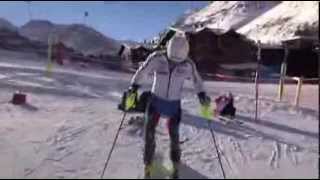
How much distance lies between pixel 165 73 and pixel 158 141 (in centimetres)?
99

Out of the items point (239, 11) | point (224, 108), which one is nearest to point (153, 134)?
point (224, 108)

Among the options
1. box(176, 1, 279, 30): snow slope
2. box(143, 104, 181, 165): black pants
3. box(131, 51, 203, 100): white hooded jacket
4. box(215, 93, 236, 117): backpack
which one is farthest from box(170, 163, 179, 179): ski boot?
box(176, 1, 279, 30): snow slope

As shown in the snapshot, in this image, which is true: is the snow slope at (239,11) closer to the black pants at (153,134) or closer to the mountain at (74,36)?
the mountain at (74,36)

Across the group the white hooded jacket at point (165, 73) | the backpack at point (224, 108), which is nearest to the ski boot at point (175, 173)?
the white hooded jacket at point (165, 73)

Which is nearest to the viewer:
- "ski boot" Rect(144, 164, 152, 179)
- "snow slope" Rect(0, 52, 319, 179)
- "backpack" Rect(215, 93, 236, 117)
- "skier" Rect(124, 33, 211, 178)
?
"snow slope" Rect(0, 52, 319, 179)

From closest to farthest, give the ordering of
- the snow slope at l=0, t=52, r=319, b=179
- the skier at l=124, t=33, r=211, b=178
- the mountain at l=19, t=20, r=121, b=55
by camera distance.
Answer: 1. the snow slope at l=0, t=52, r=319, b=179
2. the skier at l=124, t=33, r=211, b=178
3. the mountain at l=19, t=20, r=121, b=55

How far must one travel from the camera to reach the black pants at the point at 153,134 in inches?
172

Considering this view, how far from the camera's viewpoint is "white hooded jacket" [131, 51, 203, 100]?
4223 millimetres

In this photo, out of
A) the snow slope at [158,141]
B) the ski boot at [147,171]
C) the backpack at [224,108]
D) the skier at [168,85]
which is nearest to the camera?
the snow slope at [158,141]

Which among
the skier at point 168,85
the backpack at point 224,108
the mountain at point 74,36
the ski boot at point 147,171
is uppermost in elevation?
the mountain at point 74,36

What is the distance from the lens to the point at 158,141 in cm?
507

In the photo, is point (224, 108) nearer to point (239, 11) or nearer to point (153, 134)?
point (153, 134)

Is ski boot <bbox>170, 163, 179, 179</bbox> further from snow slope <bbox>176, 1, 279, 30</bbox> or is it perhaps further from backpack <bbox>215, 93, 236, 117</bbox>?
snow slope <bbox>176, 1, 279, 30</bbox>

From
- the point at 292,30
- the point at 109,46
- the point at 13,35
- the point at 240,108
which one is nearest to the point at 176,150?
the point at 240,108
